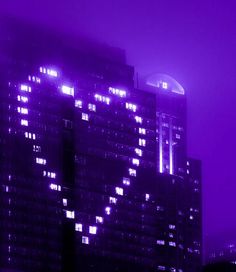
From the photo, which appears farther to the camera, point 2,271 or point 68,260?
point 2,271

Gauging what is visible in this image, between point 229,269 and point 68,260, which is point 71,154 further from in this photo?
point 229,269

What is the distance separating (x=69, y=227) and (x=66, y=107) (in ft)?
40.0

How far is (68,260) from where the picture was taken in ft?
244

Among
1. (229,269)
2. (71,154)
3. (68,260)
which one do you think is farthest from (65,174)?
(229,269)

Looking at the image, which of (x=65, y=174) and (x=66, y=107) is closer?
(x=65, y=174)

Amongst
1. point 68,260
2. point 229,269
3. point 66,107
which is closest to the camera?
point 68,260

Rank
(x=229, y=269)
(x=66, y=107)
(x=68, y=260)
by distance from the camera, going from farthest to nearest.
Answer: (x=229, y=269) → (x=66, y=107) → (x=68, y=260)

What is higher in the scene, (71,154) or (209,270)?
(209,270)

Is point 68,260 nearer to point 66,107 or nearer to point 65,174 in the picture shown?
point 65,174

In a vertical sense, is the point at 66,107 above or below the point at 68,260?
above

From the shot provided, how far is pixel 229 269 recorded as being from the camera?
18600cm

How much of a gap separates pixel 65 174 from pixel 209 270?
117259 mm

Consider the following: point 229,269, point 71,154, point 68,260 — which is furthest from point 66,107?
point 229,269

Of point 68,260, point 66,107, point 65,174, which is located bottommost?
point 68,260
